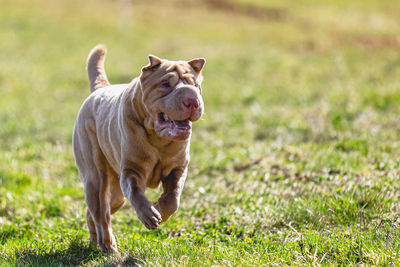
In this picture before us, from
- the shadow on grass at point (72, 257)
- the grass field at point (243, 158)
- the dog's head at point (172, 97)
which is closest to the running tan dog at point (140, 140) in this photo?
the dog's head at point (172, 97)

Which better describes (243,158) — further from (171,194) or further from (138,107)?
(138,107)

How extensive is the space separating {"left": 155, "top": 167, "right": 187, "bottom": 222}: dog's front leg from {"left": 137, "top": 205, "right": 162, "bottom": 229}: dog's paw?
0.26 m

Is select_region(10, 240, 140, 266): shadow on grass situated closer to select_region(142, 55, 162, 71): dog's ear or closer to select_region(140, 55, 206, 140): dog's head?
select_region(140, 55, 206, 140): dog's head

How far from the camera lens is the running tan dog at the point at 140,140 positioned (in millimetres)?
4102

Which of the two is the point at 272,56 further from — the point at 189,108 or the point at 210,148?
the point at 189,108

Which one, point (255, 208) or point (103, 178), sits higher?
point (103, 178)

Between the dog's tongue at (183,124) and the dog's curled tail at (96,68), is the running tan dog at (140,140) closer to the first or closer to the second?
the dog's tongue at (183,124)

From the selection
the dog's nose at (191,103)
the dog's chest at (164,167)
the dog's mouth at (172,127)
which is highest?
the dog's nose at (191,103)

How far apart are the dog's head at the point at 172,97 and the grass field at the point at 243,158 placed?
1012 mm

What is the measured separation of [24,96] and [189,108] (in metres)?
13.5

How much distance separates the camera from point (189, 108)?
3953mm

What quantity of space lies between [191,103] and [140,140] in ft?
2.29

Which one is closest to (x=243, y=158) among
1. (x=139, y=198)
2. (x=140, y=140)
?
(x=140, y=140)

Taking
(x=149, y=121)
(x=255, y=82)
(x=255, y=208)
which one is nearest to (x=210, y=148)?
(x=255, y=208)
